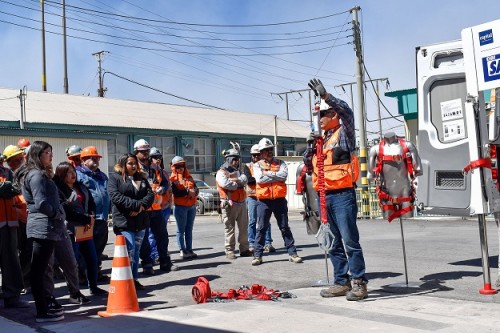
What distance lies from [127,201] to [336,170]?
9.49ft

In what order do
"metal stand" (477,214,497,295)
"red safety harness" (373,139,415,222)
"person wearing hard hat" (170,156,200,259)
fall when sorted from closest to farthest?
"metal stand" (477,214,497,295)
"red safety harness" (373,139,415,222)
"person wearing hard hat" (170,156,200,259)

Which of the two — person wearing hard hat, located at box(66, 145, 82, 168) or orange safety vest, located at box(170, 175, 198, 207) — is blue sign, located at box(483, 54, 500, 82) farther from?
orange safety vest, located at box(170, 175, 198, 207)

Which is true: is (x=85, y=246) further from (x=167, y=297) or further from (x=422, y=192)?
(x=422, y=192)

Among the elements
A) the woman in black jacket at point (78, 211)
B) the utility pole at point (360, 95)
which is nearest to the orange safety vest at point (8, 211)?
the woman in black jacket at point (78, 211)

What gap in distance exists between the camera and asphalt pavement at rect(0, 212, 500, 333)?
596 cm

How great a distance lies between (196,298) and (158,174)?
11.7 ft

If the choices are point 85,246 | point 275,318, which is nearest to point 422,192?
point 275,318

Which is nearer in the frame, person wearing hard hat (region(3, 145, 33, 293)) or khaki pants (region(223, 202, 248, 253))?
person wearing hard hat (region(3, 145, 33, 293))

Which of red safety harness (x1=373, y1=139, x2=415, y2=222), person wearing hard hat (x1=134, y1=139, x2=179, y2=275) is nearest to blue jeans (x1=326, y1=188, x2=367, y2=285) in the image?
red safety harness (x1=373, y1=139, x2=415, y2=222)

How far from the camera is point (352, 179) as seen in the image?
7.28 metres

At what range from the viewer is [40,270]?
6891 mm

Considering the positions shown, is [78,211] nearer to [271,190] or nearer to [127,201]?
[127,201]

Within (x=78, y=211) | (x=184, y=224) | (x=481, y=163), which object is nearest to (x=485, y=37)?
(x=481, y=163)

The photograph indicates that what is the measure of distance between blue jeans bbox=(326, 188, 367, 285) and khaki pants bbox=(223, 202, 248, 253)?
14.0 ft
